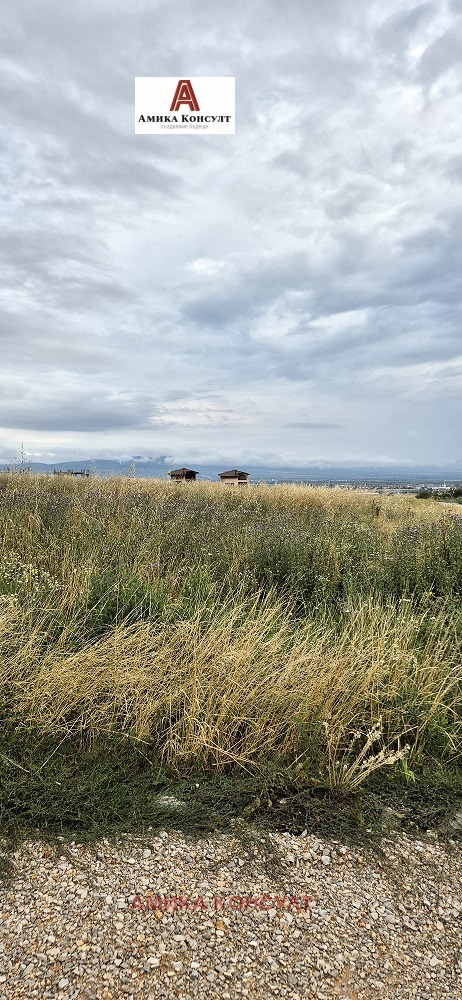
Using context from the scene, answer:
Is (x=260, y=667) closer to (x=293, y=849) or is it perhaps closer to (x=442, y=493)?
(x=293, y=849)

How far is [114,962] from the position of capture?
192cm

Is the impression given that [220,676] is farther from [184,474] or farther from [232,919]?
[184,474]

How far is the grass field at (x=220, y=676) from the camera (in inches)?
123

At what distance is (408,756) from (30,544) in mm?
5075

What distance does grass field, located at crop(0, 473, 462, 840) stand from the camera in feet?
10.3

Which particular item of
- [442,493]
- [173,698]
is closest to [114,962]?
[173,698]

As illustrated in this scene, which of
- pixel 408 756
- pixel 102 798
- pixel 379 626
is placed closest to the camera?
pixel 102 798

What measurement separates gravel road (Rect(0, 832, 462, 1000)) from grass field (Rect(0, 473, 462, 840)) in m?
0.43

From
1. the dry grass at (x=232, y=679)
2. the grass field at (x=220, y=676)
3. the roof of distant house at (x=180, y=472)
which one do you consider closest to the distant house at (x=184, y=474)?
the roof of distant house at (x=180, y=472)

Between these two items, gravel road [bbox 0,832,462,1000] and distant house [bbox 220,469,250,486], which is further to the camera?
distant house [bbox 220,469,250,486]

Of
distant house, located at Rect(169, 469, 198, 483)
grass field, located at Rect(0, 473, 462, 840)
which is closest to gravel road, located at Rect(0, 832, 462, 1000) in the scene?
grass field, located at Rect(0, 473, 462, 840)

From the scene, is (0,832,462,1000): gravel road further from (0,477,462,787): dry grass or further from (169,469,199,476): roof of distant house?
(169,469,199,476): roof of distant house

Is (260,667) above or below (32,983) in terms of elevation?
above

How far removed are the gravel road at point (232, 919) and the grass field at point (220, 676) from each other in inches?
16.8
